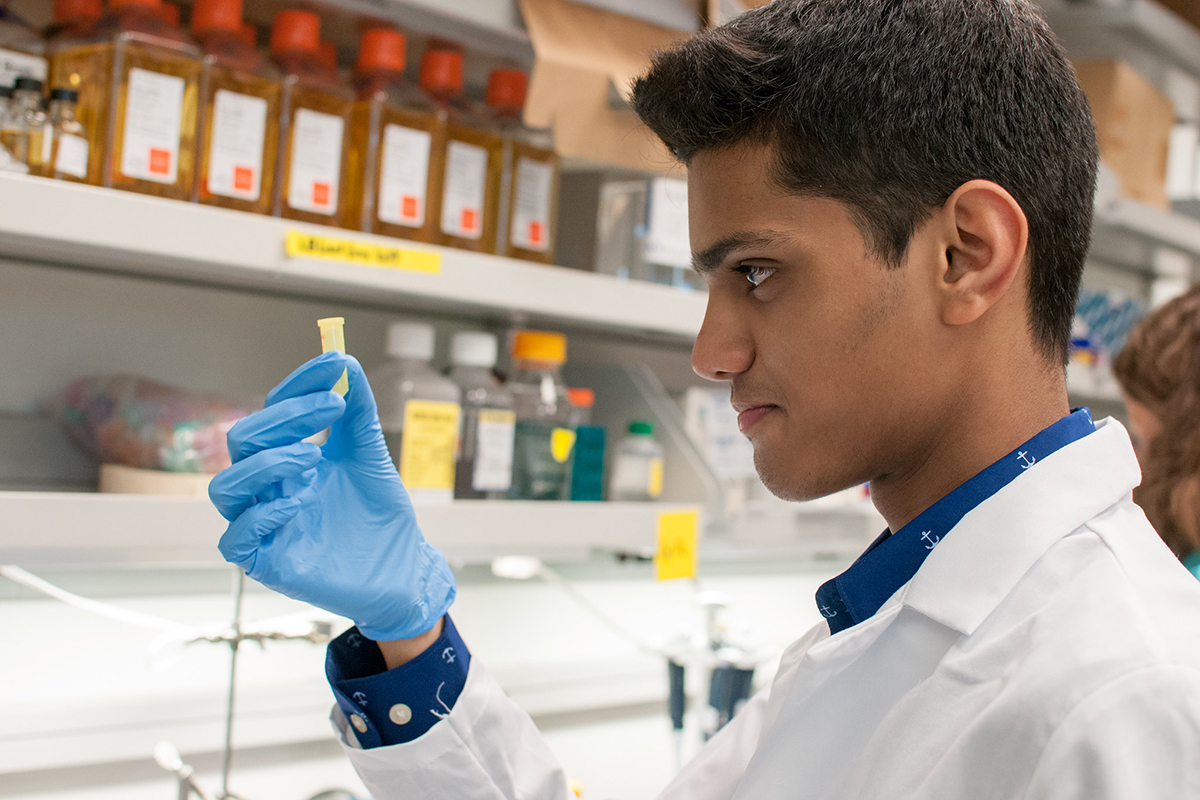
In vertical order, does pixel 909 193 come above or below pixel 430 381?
above

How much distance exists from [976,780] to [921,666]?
4.7 inches

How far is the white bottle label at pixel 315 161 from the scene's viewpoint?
4.08ft

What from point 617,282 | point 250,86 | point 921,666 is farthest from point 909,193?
point 250,86

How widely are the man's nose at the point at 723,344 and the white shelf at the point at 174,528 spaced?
48 cm

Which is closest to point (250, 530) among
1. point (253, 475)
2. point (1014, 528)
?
point (253, 475)

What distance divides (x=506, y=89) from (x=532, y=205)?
6.5 inches

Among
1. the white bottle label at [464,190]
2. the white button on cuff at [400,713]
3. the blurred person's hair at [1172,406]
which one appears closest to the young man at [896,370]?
the white button on cuff at [400,713]

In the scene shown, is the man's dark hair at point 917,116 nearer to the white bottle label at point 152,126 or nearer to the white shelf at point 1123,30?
the white bottle label at point 152,126

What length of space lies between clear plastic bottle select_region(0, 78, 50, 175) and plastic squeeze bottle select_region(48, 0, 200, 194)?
5 cm

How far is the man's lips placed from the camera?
88 cm

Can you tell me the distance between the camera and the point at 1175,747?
0.61m

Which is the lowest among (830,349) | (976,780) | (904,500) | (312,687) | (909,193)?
(312,687)

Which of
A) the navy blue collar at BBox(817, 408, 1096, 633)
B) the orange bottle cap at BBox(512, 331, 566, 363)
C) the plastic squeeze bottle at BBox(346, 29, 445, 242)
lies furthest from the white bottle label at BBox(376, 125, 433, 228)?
the navy blue collar at BBox(817, 408, 1096, 633)

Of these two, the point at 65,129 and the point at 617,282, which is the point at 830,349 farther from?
the point at 65,129
